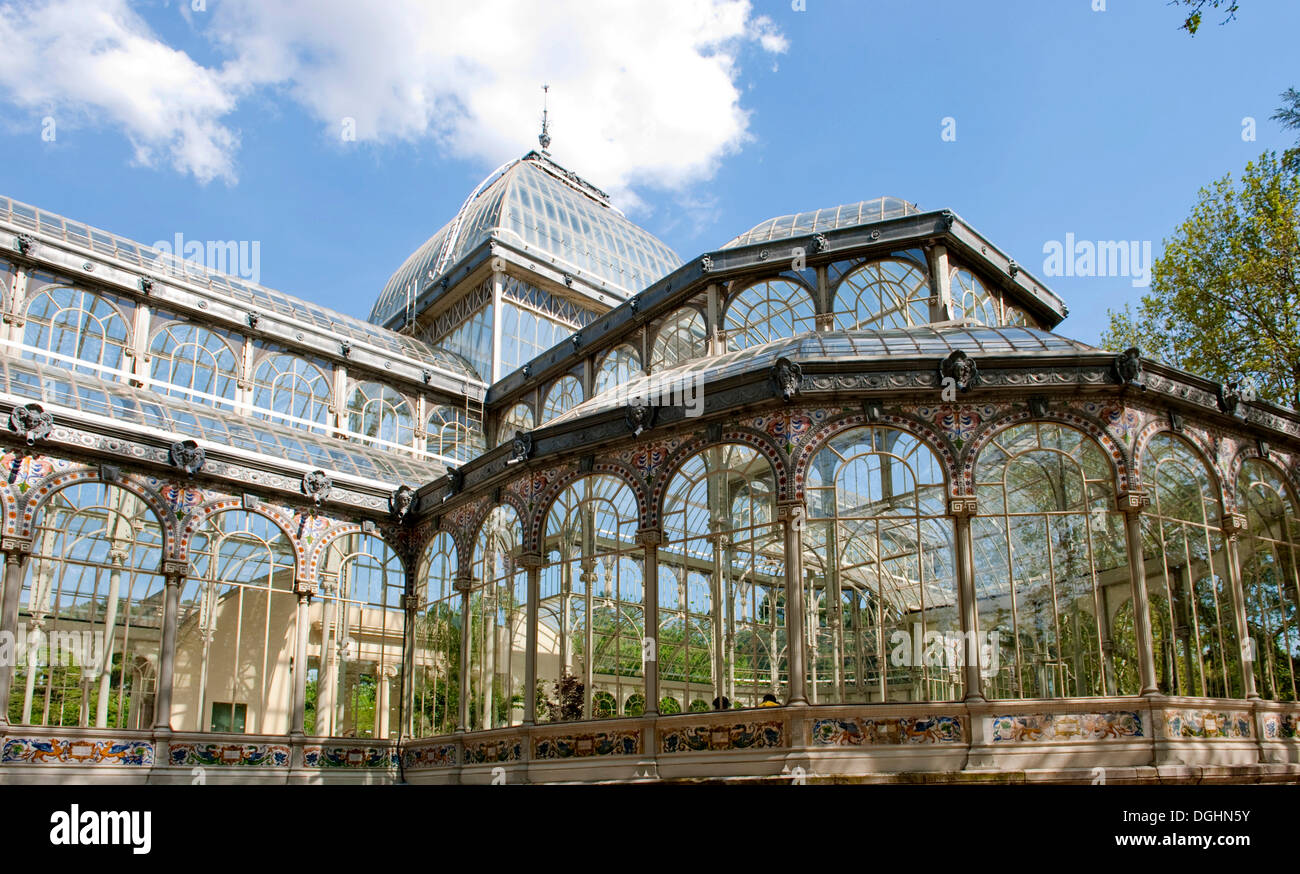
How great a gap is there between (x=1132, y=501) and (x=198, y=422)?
2086 cm

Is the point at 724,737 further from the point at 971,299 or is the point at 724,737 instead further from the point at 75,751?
the point at 971,299

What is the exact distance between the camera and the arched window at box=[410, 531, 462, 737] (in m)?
24.4

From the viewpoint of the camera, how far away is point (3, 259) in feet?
89.6

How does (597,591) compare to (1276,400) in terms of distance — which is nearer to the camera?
(597,591)

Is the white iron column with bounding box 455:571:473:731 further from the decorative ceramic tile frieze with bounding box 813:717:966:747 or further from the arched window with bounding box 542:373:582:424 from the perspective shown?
the decorative ceramic tile frieze with bounding box 813:717:966:747

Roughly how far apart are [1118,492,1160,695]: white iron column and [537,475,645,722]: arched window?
8.59 metres

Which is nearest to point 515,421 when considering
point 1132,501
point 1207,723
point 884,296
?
point 884,296

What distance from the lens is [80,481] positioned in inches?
889

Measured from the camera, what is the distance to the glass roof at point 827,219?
28188 mm

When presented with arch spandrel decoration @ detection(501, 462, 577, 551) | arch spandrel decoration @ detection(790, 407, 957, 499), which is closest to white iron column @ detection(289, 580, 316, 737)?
arch spandrel decoration @ detection(501, 462, 577, 551)

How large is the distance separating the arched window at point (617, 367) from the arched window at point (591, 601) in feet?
27.4
